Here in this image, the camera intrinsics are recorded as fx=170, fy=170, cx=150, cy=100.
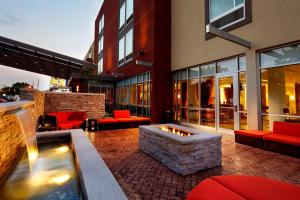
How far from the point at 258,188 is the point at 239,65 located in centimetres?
612

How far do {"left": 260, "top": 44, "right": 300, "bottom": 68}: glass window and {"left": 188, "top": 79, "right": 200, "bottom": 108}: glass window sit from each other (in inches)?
130

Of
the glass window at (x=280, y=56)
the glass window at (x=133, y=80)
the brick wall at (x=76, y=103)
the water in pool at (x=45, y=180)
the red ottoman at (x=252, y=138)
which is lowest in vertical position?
the water in pool at (x=45, y=180)

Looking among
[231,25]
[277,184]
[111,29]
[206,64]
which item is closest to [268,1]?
[231,25]

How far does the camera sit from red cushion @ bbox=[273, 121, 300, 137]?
470cm

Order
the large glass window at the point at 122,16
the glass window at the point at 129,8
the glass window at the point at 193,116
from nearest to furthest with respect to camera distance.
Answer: the glass window at the point at 193,116 → the glass window at the point at 129,8 → the large glass window at the point at 122,16

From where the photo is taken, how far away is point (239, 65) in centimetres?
688

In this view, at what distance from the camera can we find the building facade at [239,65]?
5.45 meters

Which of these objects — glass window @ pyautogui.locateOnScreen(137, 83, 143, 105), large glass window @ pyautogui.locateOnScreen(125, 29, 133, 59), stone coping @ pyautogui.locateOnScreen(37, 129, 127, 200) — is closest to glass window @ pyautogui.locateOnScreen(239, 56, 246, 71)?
stone coping @ pyautogui.locateOnScreen(37, 129, 127, 200)

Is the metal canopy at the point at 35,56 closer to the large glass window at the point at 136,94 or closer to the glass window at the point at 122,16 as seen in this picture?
the large glass window at the point at 136,94

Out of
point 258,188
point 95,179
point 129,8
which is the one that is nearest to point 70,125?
point 95,179

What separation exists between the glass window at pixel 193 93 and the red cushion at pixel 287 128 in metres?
3.93

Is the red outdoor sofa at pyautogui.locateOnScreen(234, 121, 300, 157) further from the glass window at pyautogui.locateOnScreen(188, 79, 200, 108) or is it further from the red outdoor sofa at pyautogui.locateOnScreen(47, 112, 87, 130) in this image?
the red outdoor sofa at pyautogui.locateOnScreen(47, 112, 87, 130)

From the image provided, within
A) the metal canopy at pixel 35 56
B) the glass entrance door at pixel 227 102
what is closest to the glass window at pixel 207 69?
the glass entrance door at pixel 227 102

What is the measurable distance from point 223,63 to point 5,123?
7.66 meters
